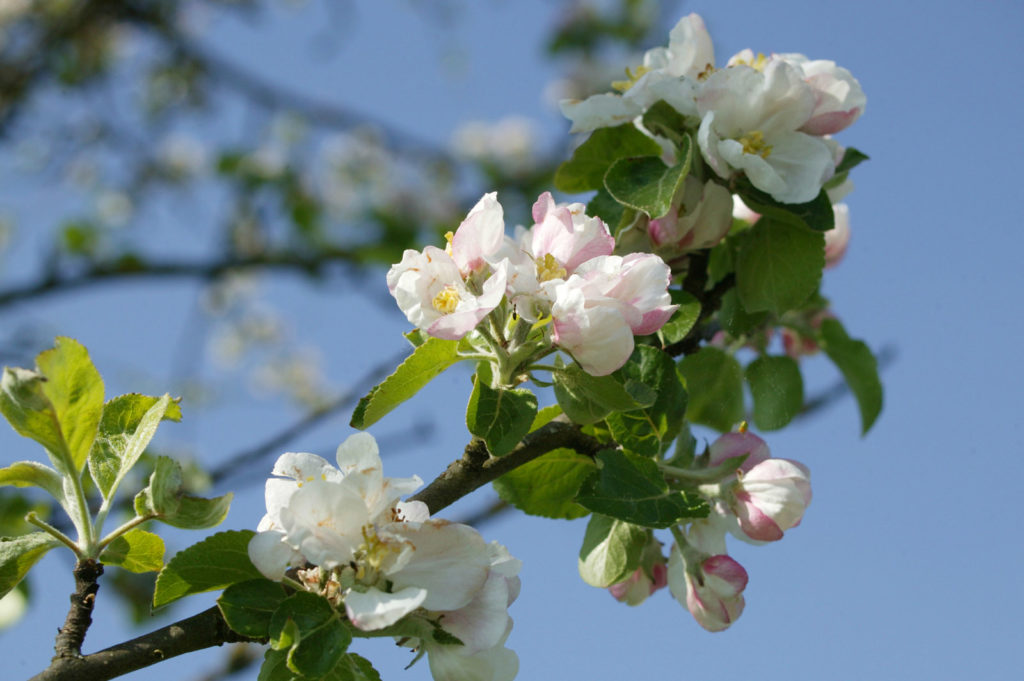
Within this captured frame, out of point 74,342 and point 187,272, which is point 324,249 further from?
point 74,342

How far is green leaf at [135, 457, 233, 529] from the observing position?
784mm

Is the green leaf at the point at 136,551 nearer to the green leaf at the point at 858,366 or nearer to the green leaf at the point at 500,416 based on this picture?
the green leaf at the point at 500,416

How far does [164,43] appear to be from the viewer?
4359 millimetres

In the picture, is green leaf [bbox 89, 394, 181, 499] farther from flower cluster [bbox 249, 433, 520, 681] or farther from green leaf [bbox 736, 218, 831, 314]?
green leaf [bbox 736, 218, 831, 314]

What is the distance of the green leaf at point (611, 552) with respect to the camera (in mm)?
1022

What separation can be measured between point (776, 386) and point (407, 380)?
2.22 feet

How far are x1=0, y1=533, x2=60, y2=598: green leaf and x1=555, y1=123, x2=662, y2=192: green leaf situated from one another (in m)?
0.76

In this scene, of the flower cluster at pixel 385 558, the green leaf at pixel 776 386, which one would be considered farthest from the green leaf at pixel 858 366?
the flower cluster at pixel 385 558

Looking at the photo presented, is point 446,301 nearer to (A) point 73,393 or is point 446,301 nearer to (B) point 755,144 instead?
(A) point 73,393

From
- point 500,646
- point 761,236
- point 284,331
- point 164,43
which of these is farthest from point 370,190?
point 500,646

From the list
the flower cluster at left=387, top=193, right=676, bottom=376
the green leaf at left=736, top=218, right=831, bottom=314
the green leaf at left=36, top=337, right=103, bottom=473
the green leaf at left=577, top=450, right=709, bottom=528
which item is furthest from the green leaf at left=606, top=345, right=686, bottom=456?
the green leaf at left=36, top=337, right=103, bottom=473

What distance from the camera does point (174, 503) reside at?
0.79 meters

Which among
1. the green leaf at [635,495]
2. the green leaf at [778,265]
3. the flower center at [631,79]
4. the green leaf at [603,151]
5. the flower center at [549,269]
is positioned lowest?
the green leaf at [635,495]

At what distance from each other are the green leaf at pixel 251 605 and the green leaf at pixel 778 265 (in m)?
0.69
